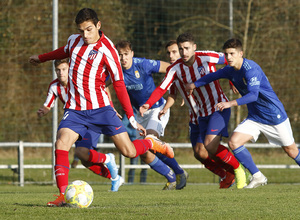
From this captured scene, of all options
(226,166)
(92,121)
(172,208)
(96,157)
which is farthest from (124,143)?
(226,166)

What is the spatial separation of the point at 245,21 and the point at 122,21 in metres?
3.53

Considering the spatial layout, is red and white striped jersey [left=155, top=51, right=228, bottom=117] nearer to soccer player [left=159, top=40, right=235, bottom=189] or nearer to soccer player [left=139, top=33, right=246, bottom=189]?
soccer player [left=139, top=33, right=246, bottom=189]

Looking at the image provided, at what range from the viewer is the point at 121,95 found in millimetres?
6062

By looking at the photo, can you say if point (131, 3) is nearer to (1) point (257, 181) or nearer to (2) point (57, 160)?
(1) point (257, 181)

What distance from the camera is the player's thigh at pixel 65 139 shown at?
567 centimetres

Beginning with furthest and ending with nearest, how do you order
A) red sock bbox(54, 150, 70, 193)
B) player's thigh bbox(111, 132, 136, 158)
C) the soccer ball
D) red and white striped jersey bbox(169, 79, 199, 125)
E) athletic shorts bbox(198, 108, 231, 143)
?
1. red and white striped jersey bbox(169, 79, 199, 125)
2. athletic shorts bbox(198, 108, 231, 143)
3. player's thigh bbox(111, 132, 136, 158)
4. red sock bbox(54, 150, 70, 193)
5. the soccer ball

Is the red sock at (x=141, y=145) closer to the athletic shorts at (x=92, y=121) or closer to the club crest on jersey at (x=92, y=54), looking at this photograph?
the athletic shorts at (x=92, y=121)

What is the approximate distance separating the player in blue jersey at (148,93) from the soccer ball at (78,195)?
3.00 m

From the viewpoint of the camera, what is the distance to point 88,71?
236 inches

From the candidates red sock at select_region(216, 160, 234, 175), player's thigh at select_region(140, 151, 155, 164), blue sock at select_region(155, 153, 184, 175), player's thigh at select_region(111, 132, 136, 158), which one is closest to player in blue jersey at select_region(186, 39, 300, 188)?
red sock at select_region(216, 160, 234, 175)

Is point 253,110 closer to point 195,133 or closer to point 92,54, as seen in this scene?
point 195,133

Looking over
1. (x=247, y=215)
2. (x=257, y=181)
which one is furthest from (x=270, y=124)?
(x=247, y=215)

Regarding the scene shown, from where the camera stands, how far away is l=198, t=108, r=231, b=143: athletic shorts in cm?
773

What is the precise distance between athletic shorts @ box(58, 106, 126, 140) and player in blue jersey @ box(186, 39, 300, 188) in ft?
6.22
